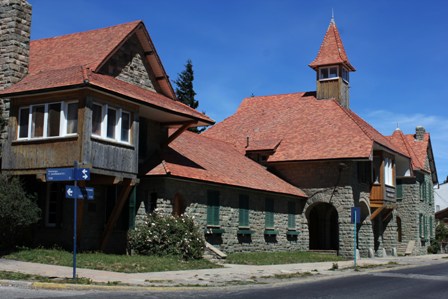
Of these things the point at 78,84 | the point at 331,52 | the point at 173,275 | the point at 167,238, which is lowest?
the point at 173,275

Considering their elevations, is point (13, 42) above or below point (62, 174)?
above

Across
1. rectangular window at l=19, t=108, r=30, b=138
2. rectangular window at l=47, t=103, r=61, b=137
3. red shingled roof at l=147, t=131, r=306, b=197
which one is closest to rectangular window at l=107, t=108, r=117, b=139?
rectangular window at l=47, t=103, r=61, b=137

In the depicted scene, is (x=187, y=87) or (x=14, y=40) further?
(x=187, y=87)

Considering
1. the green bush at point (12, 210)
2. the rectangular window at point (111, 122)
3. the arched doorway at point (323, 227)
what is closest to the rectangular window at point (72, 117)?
the rectangular window at point (111, 122)

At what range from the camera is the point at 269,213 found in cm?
3069

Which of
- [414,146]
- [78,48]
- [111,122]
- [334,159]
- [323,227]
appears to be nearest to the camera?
[111,122]

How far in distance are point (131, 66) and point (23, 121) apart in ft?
16.4

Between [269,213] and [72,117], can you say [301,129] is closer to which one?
[269,213]

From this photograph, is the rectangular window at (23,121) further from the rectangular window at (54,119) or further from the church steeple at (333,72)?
the church steeple at (333,72)

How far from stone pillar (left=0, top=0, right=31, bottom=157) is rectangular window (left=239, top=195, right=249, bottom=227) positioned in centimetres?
1138

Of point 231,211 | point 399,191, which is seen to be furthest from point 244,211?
point 399,191

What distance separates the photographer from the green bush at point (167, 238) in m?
21.6

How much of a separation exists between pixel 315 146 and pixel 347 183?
9.58ft

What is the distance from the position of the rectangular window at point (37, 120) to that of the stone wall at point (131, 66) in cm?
280
